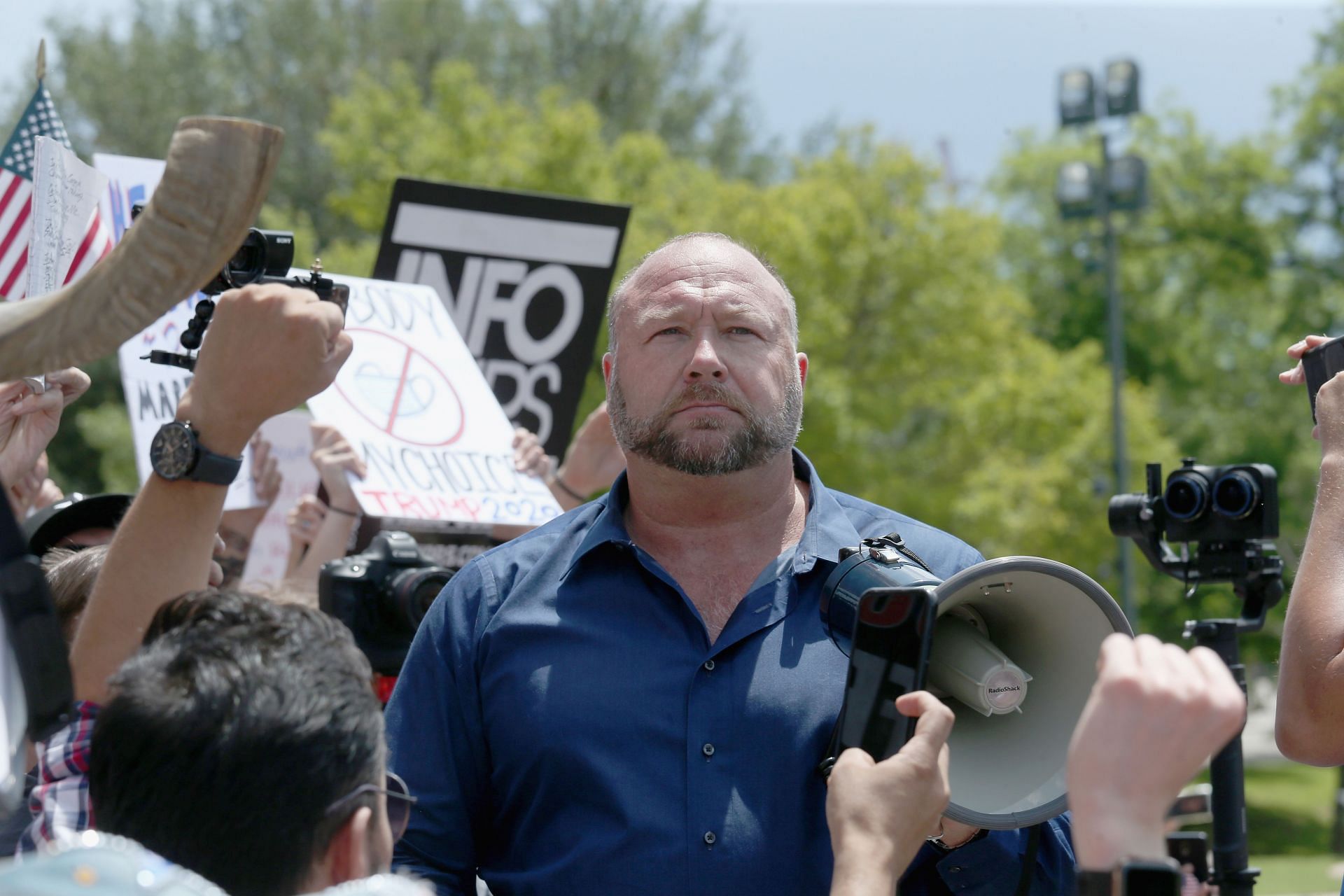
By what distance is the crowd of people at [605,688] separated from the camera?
1.49 metres

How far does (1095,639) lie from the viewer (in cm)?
218

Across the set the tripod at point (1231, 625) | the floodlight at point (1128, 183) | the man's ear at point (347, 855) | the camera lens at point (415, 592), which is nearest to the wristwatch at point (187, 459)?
the man's ear at point (347, 855)

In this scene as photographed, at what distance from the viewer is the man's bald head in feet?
9.61

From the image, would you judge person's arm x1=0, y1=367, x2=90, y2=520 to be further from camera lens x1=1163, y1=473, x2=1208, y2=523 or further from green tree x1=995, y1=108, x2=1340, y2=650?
green tree x1=995, y1=108, x2=1340, y2=650

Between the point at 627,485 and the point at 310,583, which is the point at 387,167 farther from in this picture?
the point at 627,485

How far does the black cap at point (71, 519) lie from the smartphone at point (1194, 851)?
2776 millimetres

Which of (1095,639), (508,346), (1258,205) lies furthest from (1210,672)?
(1258,205)

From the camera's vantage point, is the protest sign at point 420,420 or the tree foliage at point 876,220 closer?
the protest sign at point 420,420

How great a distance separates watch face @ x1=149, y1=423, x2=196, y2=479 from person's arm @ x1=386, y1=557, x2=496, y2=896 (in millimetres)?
839

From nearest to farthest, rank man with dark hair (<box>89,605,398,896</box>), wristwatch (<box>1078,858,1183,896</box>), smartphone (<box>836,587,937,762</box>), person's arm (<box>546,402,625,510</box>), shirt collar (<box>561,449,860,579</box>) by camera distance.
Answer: wristwatch (<box>1078,858,1183,896</box>)
man with dark hair (<box>89,605,398,896</box>)
smartphone (<box>836,587,937,762</box>)
shirt collar (<box>561,449,860,579</box>)
person's arm (<box>546,402,625,510</box>)

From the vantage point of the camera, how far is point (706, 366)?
9.03ft

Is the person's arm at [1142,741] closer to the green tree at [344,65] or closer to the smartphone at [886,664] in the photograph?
the smartphone at [886,664]

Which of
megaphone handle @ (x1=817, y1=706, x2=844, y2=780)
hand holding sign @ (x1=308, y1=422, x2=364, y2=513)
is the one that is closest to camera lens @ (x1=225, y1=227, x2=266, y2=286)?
megaphone handle @ (x1=817, y1=706, x2=844, y2=780)

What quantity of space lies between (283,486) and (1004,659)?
4.10 meters
